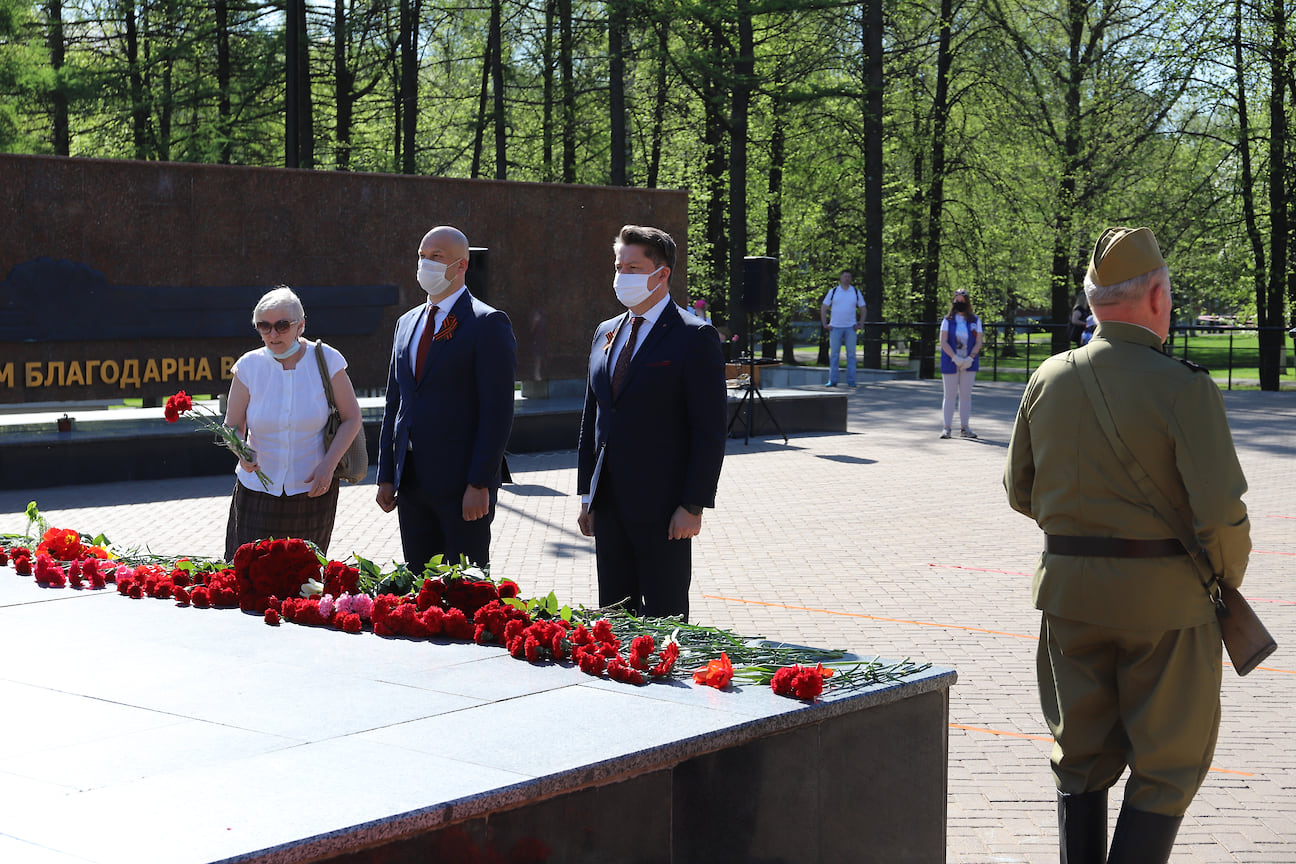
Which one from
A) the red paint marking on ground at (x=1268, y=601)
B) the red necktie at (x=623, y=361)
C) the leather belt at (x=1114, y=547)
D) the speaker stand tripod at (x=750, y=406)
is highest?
the red necktie at (x=623, y=361)

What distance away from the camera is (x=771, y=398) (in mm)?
19203

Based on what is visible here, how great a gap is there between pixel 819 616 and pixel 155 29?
82.4 ft

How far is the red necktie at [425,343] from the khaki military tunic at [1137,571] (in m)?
2.89

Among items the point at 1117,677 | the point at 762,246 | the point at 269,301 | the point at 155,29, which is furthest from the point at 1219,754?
the point at 762,246

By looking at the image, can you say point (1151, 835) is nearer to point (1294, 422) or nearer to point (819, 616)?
point (819, 616)

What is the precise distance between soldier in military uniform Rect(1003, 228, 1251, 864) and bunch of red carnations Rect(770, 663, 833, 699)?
2.17 ft

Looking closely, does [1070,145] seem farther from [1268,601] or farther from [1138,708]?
[1138,708]

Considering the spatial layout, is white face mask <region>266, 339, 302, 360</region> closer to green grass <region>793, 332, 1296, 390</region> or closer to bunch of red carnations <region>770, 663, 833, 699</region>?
bunch of red carnations <region>770, 663, 833, 699</region>

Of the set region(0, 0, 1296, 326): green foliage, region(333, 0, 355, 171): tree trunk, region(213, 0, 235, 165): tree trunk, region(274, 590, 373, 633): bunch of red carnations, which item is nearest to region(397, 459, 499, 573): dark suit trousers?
region(274, 590, 373, 633): bunch of red carnations

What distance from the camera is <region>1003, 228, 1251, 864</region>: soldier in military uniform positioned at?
3652mm

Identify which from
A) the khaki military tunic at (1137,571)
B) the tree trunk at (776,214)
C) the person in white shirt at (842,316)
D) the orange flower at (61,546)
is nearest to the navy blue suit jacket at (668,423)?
the khaki military tunic at (1137,571)

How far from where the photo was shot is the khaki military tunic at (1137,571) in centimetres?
363

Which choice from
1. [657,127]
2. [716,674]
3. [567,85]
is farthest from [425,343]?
[657,127]

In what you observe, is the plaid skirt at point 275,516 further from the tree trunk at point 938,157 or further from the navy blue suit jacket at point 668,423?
the tree trunk at point 938,157
